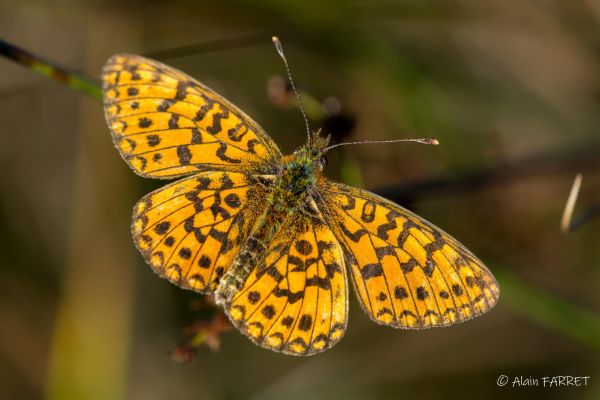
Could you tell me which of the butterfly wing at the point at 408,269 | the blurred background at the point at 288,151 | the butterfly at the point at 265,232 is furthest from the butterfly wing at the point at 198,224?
the blurred background at the point at 288,151

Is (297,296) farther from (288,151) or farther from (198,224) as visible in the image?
(288,151)

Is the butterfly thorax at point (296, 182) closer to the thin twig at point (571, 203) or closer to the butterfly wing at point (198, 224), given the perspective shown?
the butterfly wing at point (198, 224)

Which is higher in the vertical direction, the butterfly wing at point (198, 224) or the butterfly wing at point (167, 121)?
the butterfly wing at point (167, 121)

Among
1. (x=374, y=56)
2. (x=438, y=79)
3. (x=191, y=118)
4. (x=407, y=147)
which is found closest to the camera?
(x=191, y=118)

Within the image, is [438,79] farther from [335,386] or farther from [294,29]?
[335,386]

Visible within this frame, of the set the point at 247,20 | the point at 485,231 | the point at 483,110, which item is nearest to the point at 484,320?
the point at 485,231

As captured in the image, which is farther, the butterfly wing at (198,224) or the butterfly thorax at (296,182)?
the butterfly thorax at (296,182)

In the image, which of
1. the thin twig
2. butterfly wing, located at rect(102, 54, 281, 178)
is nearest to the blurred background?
the thin twig
